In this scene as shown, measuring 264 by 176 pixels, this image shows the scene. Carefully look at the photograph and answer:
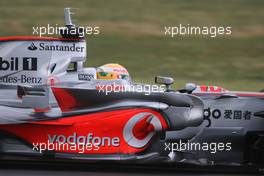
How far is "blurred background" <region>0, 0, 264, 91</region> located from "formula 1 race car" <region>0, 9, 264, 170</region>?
7926 millimetres

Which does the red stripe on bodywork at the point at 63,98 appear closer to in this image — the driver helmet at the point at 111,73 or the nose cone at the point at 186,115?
the driver helmet at the point at 111,73

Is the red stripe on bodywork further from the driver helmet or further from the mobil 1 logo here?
the driver helmet

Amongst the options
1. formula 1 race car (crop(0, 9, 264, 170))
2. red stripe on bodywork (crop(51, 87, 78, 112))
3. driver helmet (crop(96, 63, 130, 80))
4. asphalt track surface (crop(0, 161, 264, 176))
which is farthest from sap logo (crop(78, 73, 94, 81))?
asphalt track surface (crop(0, 161, 264, 176))

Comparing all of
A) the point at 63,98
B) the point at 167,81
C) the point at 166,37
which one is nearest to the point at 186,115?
the point at 167,81

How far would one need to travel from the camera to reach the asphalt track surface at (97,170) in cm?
909

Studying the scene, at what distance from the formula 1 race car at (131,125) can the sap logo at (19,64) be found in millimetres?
358

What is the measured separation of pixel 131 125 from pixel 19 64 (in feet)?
5.86

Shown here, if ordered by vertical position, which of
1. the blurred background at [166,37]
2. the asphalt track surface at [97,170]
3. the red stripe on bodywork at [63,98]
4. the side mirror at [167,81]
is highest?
the blurred background at [166,37]

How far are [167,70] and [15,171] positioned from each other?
35.3 feet

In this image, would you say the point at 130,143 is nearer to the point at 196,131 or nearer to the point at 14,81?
the point at 196,131

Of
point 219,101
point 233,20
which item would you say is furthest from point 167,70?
point 219,101

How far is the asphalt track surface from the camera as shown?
909cm

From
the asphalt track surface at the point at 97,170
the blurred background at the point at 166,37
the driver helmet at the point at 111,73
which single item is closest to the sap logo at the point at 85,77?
the driver helmet at the point at 111,73

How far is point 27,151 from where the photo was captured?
29.7 feet
